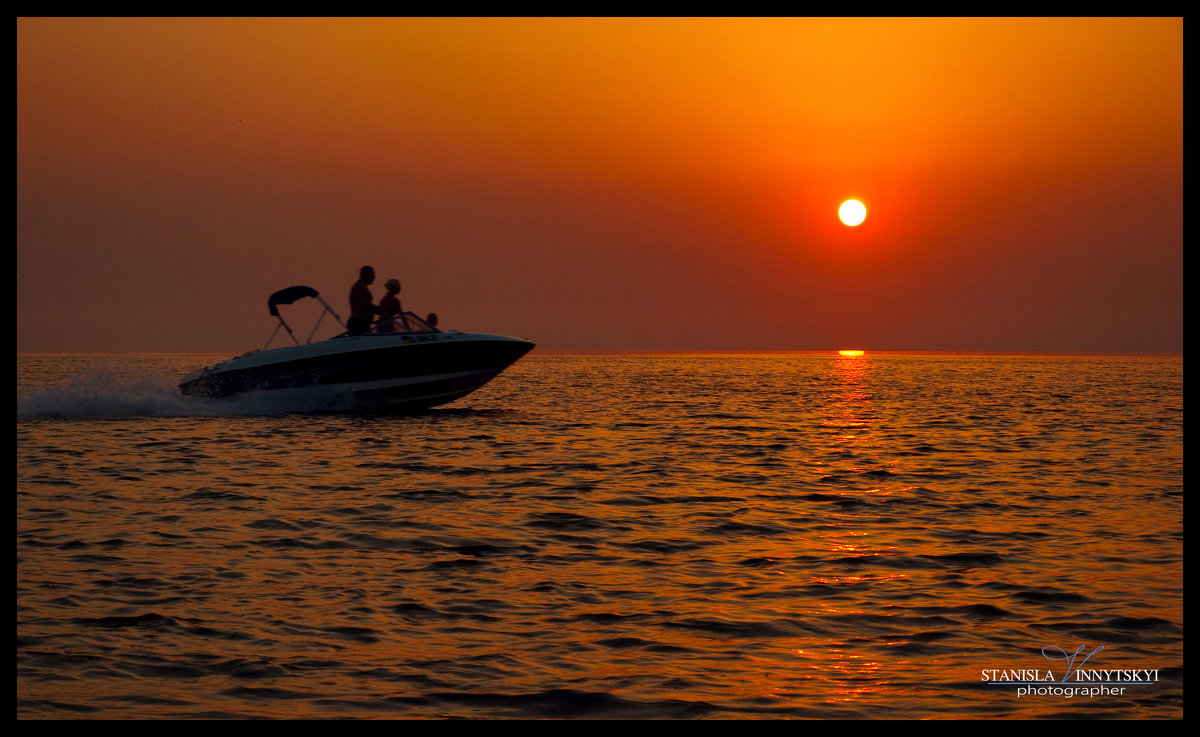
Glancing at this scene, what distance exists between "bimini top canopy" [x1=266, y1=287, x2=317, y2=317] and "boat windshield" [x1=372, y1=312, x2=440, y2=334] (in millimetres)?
1648

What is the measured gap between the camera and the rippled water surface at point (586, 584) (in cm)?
617

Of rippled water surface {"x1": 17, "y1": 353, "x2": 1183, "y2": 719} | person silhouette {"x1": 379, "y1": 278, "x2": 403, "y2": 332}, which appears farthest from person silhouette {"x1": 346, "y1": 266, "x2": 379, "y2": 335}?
rippled water surface {"x1": 17, "y1": 353, "x2": 1183, "y2": 719}

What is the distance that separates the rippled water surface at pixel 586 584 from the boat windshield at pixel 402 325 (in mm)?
6851

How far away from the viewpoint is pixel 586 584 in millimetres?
8688

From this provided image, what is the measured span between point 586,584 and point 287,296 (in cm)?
1805
